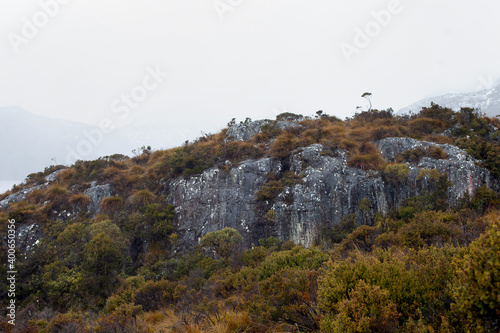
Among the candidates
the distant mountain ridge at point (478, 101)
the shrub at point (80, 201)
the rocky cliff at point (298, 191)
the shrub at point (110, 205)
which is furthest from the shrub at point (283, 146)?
the distant mountain ridge at point (478, 101)

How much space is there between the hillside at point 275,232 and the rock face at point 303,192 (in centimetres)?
6

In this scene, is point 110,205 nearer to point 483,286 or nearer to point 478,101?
point 483,286

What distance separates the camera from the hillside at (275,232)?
11.3 feet

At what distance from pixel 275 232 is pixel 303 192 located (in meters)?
2.27

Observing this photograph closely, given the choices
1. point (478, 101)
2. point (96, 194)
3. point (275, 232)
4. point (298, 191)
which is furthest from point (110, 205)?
point (478, 101)

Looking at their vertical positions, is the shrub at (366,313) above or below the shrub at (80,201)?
below

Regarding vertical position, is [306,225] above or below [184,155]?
below

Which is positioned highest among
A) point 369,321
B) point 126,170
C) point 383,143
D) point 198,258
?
point 126,170

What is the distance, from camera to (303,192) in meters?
12.5

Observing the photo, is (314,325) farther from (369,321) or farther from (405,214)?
(405,214)

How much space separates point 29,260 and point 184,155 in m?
8.47

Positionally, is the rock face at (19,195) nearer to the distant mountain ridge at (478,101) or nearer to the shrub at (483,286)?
the shrub at (483,286)

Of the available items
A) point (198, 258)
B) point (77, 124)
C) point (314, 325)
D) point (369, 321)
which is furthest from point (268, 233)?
point (77, 124)

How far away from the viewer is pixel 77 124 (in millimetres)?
69562
